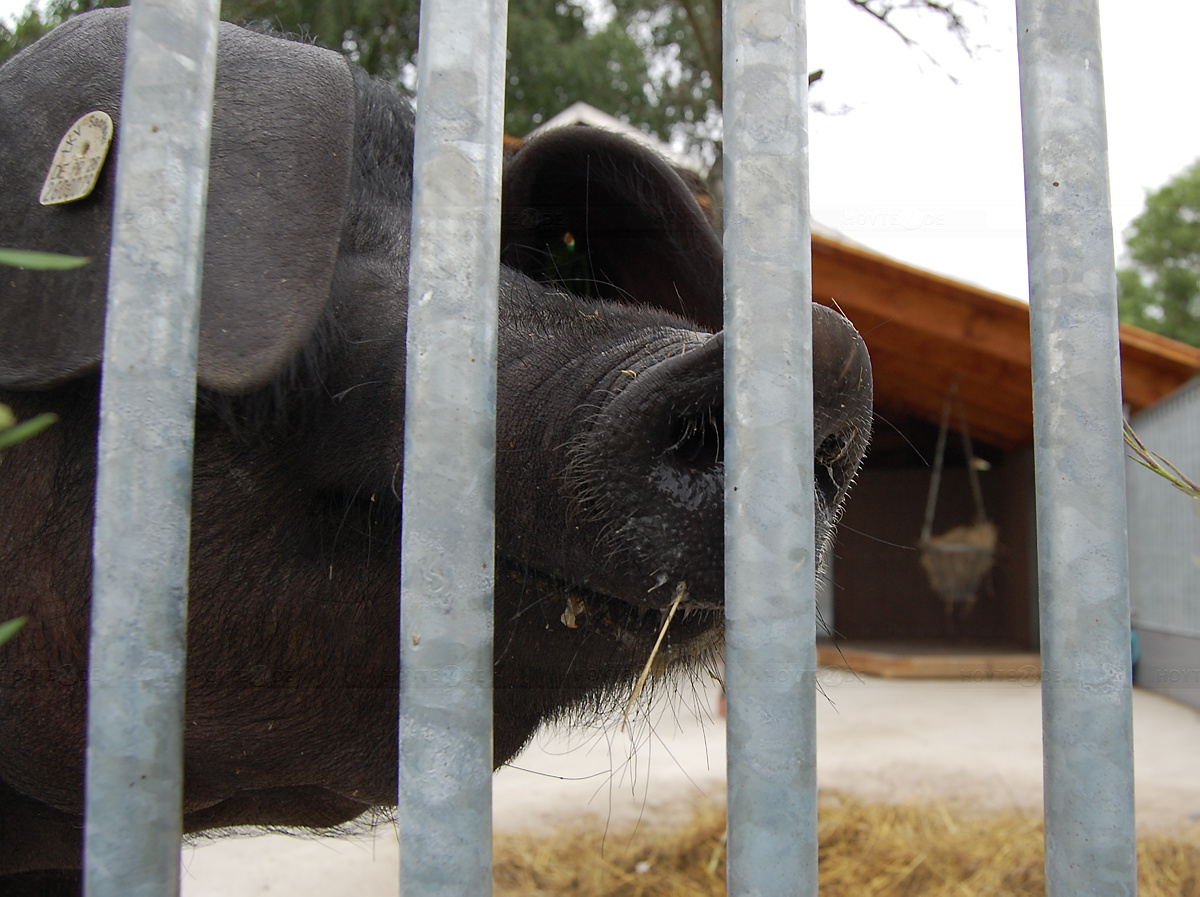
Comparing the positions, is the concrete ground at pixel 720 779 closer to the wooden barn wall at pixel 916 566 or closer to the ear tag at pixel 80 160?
the ear tag at pixel 80 160

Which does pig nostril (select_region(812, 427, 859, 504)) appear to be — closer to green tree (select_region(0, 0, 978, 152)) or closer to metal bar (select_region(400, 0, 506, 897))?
metal bar (select_region(400, 0, 506, 897))

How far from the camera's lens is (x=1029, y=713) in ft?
17.7

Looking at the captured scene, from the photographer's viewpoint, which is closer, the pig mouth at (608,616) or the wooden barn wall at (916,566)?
the pig mouth at (608,616)

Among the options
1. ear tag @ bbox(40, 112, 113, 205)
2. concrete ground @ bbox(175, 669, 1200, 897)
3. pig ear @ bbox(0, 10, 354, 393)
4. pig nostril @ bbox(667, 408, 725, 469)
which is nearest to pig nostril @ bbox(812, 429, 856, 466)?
pig nostril @ bbox(667, 408, 725, 469)

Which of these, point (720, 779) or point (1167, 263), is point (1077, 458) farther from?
point (1167, 263)

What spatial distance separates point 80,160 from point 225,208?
0.61 ft

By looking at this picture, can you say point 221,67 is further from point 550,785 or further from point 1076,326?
→ point 550,785

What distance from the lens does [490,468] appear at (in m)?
0.81

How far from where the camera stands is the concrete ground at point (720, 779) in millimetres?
3158

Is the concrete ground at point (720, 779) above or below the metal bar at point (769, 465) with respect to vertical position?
below

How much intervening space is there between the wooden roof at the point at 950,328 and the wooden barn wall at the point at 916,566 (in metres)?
2.94

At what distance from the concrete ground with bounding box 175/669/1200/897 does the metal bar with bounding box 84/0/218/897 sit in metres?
1.74

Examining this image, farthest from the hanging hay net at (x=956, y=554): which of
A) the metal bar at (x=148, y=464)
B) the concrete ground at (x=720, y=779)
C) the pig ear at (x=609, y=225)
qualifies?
the metal bar at (x=148, y=464)

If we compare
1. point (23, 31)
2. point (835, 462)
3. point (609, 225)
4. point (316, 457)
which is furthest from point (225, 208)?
point (23, 31)
